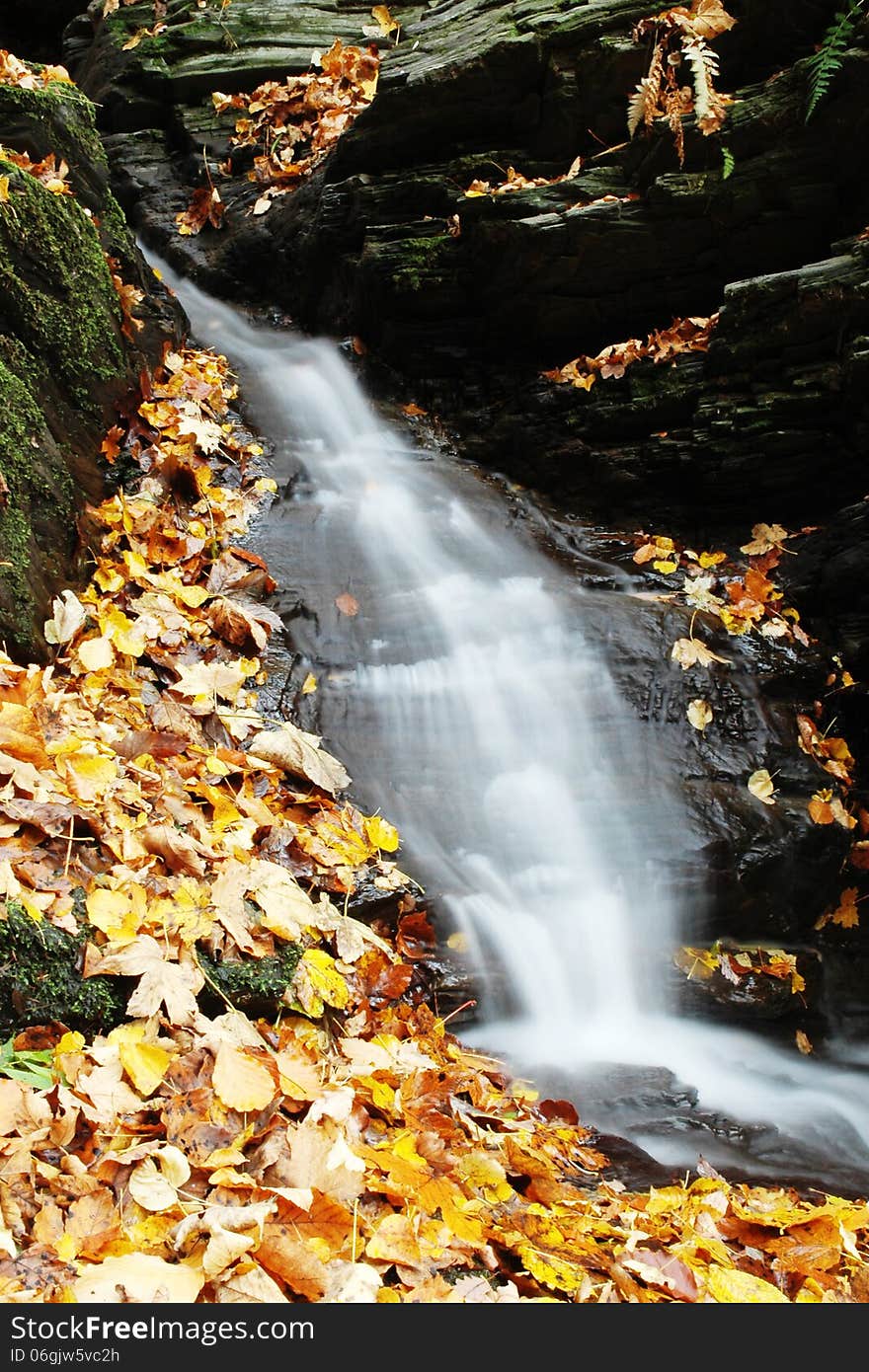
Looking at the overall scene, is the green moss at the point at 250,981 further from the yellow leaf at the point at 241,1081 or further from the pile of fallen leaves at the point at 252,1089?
the yellow leaf at the point at 241,1081

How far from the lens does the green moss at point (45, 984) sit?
2029 mm

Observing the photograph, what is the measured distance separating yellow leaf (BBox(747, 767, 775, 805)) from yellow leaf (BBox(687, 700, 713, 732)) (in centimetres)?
35

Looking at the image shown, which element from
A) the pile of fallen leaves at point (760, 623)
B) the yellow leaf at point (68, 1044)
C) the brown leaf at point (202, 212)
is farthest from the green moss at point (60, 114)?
the yellow leaf at point (68, 1044)

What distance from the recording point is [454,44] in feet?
21.3

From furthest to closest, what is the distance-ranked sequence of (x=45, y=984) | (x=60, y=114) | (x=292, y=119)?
(x=292, y=119) < (x=60, y=114) < (x=45, y=984)

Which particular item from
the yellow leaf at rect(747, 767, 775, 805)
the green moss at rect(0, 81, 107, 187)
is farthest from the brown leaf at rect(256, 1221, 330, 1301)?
the green moss at rect(0, 81, 107, 187)

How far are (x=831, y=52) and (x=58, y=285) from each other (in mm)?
4376

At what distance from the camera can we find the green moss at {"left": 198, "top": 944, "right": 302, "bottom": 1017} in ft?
7.78

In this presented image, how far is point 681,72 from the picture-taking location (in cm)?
547

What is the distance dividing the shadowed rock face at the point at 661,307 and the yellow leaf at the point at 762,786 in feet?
0.15

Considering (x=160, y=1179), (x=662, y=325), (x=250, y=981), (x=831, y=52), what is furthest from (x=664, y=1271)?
(x=831, y=52)

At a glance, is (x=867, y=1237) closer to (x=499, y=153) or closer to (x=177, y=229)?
(x=499, y=153)

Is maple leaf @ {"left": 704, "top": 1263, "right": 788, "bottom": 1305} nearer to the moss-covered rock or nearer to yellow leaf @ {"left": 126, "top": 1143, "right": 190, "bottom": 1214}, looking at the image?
yellow leaf @ {"left": 126, "top": 1143, "right": 190, "bottom": 1214}

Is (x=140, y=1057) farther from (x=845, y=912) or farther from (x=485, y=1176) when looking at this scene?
(x=845, y=912)
